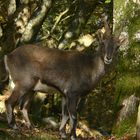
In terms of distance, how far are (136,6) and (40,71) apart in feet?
10.2

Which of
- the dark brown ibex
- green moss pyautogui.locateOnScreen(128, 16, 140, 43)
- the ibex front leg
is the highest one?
green moss pyautogui.locateOnScreen(128, 16, 140, 43)

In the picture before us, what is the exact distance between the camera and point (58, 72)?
13.2 m

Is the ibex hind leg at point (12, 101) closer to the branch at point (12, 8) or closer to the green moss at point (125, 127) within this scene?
the green moss at point (125, 127)

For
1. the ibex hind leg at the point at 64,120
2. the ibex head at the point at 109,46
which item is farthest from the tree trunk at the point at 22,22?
the ibex head at the point at 109,46

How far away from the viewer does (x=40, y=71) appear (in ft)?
42.6

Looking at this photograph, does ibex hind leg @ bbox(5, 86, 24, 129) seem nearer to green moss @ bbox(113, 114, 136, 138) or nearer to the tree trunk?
green moss @ bbox(113, 114, 136, 138)

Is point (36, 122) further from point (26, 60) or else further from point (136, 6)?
point (136, 6)

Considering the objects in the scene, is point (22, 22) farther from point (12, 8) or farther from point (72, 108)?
point (72, 108)

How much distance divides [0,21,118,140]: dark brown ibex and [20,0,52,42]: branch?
4.49 m

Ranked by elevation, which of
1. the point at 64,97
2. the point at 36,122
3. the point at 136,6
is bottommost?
the point at 36,122

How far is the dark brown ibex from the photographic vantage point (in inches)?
507

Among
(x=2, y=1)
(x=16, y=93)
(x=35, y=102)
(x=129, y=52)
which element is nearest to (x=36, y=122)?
(x=35, y=102)

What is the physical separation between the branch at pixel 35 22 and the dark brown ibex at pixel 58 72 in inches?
177

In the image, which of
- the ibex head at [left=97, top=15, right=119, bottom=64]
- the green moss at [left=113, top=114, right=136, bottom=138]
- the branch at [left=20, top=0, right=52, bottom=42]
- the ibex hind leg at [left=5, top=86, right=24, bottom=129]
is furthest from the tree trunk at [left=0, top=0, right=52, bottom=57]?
the green moss at [left=113, top=114, right=136, bottom=138]
